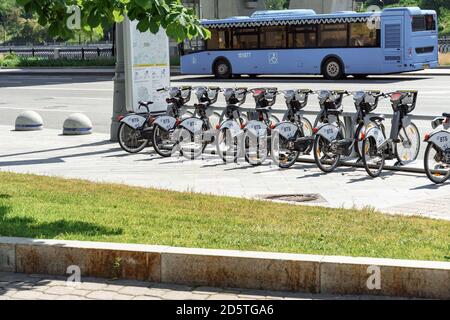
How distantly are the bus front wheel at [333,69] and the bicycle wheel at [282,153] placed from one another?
20074mm

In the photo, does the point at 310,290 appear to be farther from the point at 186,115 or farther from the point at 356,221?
the point at 186,115

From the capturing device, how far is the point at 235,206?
9.09 m

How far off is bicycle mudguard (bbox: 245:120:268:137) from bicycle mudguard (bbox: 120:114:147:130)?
2.35 metres

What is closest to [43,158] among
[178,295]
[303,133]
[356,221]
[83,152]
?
[83,152]

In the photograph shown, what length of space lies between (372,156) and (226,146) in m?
2.60

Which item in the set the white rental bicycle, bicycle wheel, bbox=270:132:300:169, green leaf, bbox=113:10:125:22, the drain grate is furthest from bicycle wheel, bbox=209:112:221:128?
green leaf, bbox=113:10:125:22

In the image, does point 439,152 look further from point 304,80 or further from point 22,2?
point 304,80

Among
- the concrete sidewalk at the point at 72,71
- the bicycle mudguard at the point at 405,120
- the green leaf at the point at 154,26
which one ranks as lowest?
the bicycle mudguard at the point at 405,120

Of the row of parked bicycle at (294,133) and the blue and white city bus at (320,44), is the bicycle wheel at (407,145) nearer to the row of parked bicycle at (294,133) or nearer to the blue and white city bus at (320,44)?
the row of parked bicycle at (294,133)

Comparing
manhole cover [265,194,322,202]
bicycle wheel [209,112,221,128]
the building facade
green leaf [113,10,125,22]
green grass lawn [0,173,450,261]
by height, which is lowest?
manhole cover [265,194,322,202]

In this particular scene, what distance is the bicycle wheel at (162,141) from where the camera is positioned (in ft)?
47.6

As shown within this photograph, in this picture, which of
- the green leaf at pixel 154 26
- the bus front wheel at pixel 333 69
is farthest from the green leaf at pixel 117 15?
the bus front wheel at pixel 333 69

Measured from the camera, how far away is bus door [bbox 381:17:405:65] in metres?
31.2

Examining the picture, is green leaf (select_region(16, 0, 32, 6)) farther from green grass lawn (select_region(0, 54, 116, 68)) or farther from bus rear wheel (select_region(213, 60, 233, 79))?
green grass lawn (select_region(0, 54, 116, 68))
